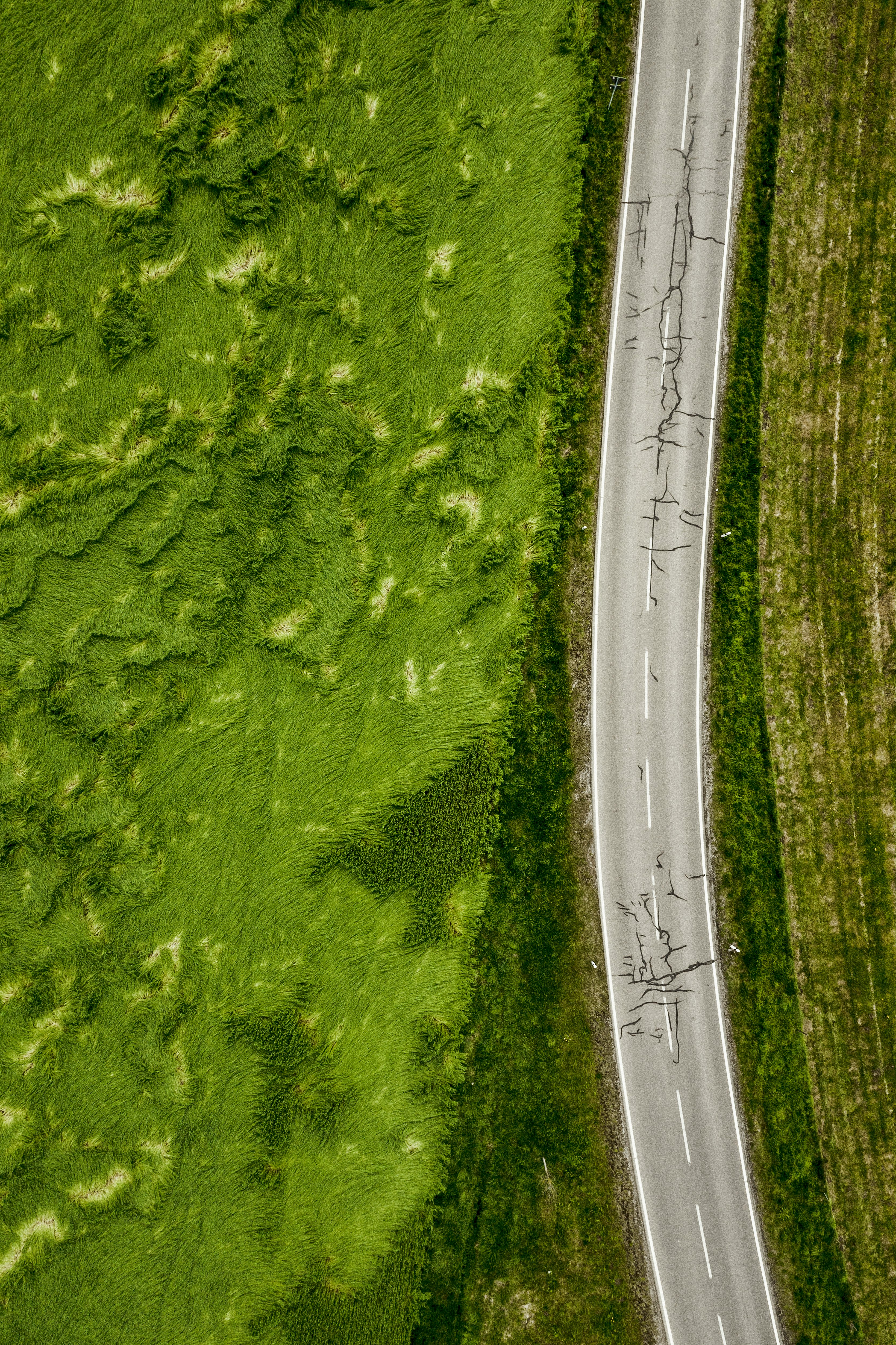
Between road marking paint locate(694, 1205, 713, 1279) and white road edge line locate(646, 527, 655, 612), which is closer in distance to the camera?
road marking paint locate(694, 1205, 713, 1279)

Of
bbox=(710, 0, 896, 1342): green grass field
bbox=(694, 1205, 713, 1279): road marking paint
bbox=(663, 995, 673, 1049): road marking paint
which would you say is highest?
bbox=(710, 0, 896, 1342): green grass field

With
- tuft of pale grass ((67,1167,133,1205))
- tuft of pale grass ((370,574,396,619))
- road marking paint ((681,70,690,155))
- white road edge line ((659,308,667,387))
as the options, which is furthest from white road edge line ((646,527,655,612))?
tuft of pale grass ((67,1167,133,1205))

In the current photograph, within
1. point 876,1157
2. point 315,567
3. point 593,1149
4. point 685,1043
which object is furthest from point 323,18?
point 876,1157

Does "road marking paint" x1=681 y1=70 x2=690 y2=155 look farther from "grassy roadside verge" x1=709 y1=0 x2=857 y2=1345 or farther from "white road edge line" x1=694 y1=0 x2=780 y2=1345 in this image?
"grassy roadside verge" x1=709 y1=0 x2=857 y2=1345

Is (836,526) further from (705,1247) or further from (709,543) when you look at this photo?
(705,1247)

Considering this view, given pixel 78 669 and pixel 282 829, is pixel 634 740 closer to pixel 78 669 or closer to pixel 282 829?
pixel 282 829

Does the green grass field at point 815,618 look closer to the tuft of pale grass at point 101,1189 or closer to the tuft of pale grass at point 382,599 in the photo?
the tuft of pale grass at point 382,599
